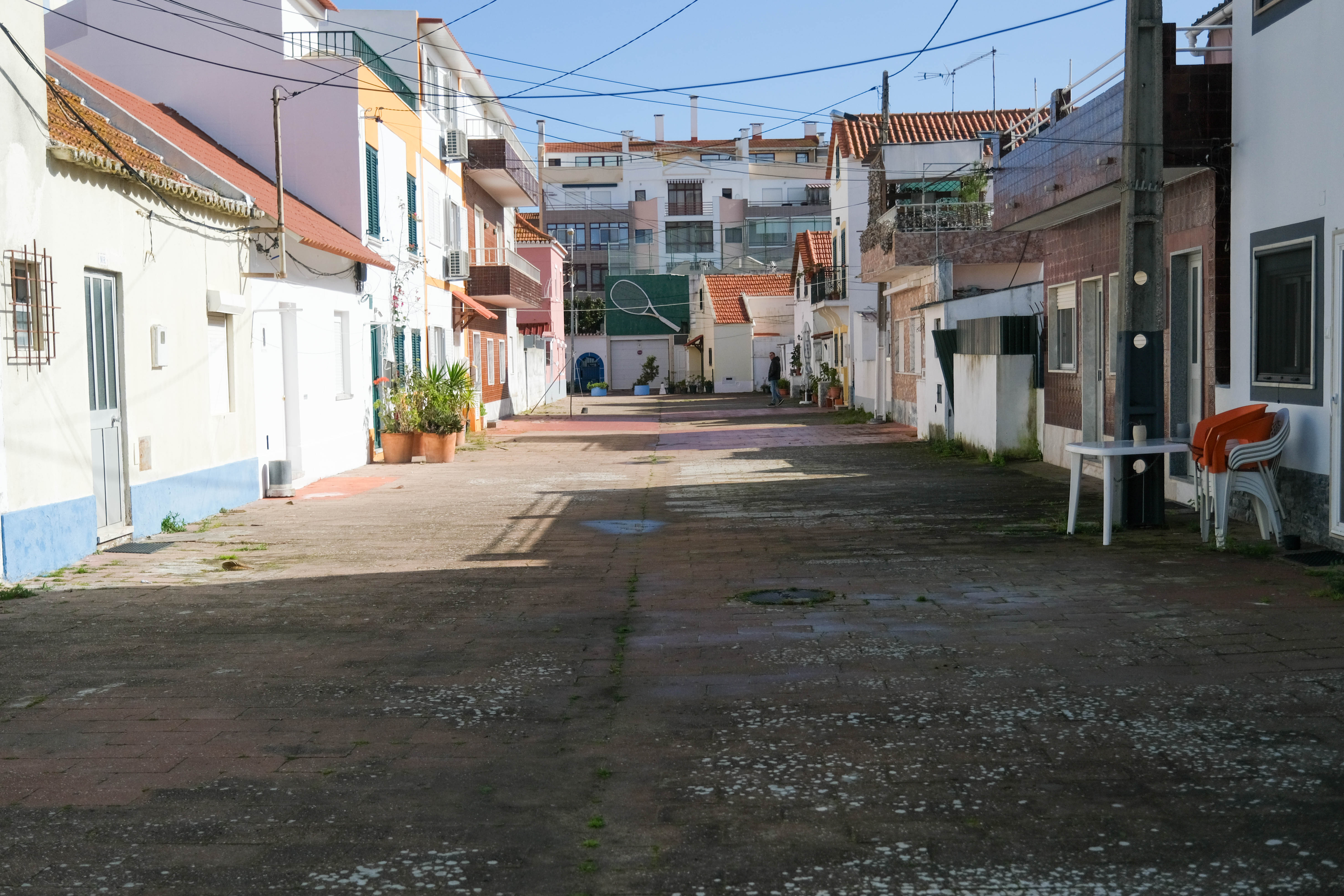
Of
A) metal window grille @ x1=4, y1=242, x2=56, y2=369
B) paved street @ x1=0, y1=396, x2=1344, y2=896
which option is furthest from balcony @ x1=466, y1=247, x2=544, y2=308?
paved street @ x1=0, y1=396, x2=1344, y2=896

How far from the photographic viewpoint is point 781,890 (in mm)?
3787

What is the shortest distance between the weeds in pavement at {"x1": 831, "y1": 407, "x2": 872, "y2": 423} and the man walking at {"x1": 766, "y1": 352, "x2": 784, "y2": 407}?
5166 mm

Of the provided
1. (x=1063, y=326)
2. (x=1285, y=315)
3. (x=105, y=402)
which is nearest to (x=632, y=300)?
(x=1063, y=326)

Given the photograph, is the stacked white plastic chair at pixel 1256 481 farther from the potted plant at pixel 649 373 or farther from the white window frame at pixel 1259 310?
the potted plant at pixel 649 373

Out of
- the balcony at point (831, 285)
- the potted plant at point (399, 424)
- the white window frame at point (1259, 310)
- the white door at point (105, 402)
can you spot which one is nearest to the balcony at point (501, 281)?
the balcony at point (831, 285)

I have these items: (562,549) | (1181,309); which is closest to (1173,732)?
(562,549)

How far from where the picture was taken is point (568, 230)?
244ft

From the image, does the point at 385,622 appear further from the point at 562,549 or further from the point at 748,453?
the point at 748,453

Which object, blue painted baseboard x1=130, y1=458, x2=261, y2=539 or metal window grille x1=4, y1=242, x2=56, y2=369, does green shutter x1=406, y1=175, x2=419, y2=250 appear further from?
metal window grille x1=4, y1=242, x2=56, y2=369

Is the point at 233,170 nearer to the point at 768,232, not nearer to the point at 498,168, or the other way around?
the point at 498,168

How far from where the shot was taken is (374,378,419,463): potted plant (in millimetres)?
21047

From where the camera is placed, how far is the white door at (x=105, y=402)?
432 inches

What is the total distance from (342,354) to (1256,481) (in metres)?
13.9

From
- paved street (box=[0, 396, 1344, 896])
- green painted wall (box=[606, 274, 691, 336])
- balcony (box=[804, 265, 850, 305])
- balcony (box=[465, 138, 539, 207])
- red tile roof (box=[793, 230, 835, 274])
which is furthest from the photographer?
green painted wall (box=[606, 274, 691, 336])
